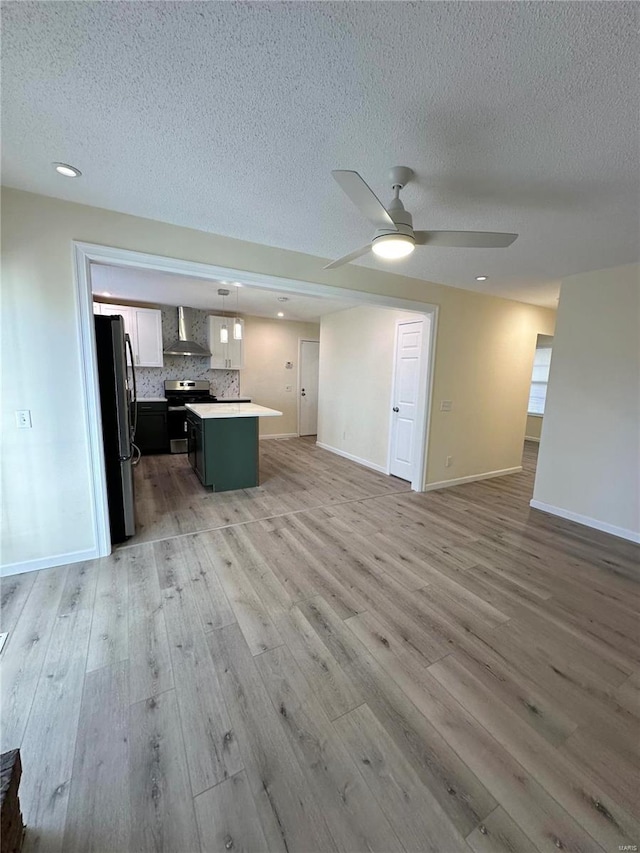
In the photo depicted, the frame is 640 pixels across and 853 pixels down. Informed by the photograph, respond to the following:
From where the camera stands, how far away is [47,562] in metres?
2.46

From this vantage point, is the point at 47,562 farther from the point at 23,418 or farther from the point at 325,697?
the point at 325,697

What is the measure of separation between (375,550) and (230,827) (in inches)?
76.2

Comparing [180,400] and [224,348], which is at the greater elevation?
[224,348]

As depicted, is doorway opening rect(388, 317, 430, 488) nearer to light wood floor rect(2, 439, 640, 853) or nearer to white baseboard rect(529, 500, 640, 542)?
white baseboard rect(529, 500, 640, 542)

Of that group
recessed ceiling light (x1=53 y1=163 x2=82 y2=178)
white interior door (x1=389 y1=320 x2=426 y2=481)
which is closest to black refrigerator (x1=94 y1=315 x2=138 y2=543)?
recessed ceiling light (x1=53 y1=163 x2=82 y2=178)

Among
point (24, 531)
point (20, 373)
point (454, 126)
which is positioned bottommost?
point (24, 531)

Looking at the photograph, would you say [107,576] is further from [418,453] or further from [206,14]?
[418,453]

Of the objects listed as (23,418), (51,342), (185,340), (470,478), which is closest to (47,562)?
(23,418)

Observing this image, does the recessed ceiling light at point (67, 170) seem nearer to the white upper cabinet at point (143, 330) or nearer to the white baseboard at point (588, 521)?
the white upper cabinet at point (143, 330)

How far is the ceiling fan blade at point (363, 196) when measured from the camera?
138 centimetres

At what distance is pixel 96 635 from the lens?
6.11 feet

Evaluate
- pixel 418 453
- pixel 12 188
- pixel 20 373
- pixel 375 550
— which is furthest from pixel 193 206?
pixel 418 453

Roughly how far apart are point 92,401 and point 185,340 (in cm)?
397

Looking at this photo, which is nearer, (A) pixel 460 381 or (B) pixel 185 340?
(A) pixel 460 381
